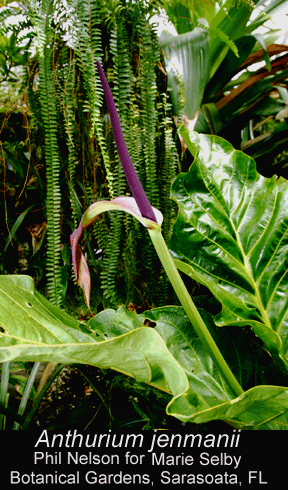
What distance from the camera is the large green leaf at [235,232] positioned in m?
0.56

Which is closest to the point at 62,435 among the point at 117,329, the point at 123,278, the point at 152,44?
the point at 117,329

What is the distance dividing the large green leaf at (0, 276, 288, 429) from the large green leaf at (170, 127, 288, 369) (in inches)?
5.8

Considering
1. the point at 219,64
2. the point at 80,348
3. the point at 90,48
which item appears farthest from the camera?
the point at 219,64

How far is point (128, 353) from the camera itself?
304mm

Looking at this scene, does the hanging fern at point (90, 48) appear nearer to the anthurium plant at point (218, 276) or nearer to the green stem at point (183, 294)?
the anthurium plant at point (218, 276)

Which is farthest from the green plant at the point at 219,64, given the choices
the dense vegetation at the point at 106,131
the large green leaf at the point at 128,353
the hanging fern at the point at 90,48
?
the large green leaf at the point at 128,353

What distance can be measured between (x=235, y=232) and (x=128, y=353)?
13.6 inches

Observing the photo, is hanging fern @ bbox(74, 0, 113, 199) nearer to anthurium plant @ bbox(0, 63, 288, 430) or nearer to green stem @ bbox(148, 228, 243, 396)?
anthurium plant @ bbox(0, 63, 288, 430)

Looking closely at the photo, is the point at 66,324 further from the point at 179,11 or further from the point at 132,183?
the point at 179,11

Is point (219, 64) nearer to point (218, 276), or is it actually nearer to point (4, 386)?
point (218, 276)

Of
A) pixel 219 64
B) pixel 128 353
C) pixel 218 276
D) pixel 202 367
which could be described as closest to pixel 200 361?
pixel 202 367

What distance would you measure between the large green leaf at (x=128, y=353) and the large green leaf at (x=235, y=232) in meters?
0.15

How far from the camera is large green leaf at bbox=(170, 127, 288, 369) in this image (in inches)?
22.0

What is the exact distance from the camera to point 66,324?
1.46ft
